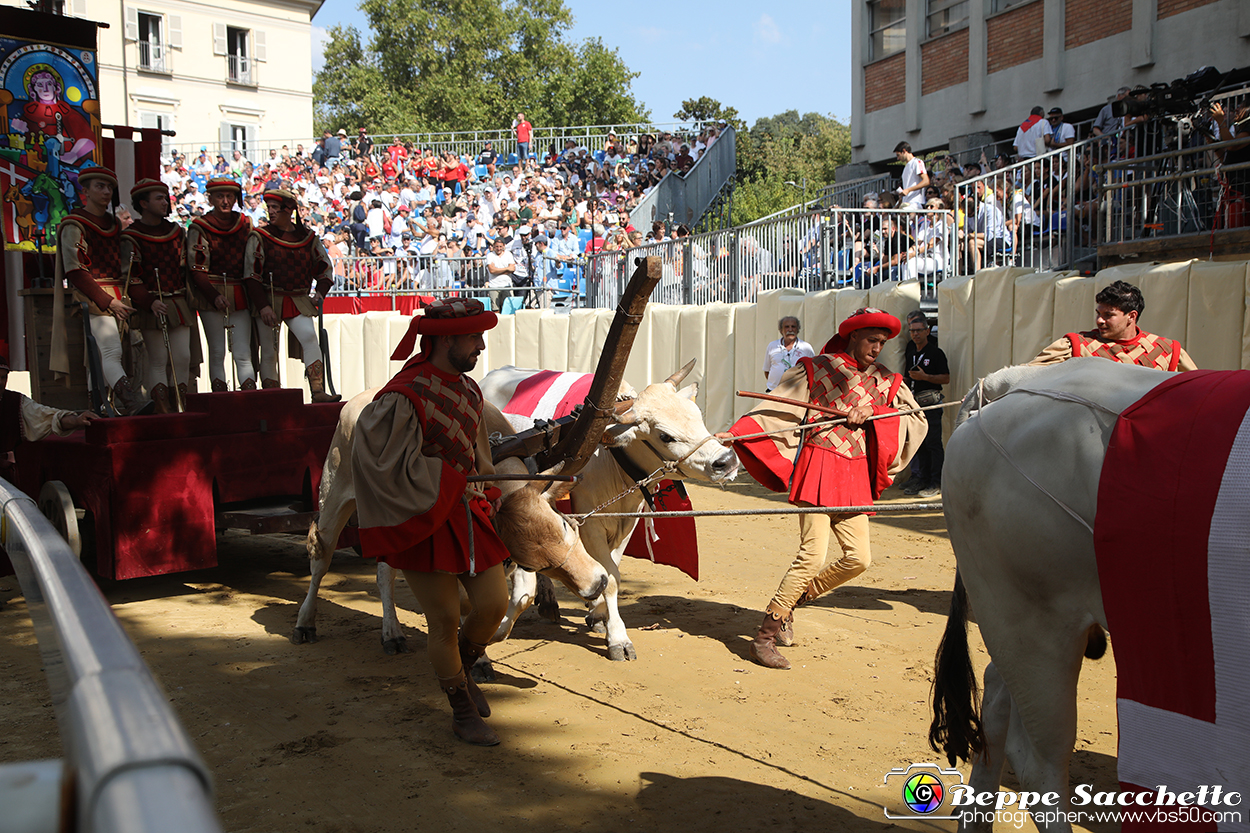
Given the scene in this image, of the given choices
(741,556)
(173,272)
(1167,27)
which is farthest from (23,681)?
(1167,27)

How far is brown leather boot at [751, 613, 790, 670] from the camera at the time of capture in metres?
5.89

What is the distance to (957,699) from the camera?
4008mm

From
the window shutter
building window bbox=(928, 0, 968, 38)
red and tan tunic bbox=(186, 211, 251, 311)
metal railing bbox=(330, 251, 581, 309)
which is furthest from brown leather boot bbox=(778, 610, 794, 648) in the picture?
the window shutter

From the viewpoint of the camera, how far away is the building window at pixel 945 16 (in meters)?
19.2

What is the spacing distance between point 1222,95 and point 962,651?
8.94m

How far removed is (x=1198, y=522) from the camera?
9.37ft

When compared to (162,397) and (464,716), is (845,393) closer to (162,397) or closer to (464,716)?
(464,716)

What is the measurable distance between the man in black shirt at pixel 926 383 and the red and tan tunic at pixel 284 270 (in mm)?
6413

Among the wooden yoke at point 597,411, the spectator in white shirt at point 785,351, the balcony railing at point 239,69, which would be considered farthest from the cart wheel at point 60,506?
the balcony railing at point 239,69

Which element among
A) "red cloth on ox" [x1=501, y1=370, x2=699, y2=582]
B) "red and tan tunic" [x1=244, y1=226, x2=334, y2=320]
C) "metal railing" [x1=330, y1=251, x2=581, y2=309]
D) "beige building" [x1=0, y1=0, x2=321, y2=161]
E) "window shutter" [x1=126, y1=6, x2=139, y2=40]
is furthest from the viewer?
"window shutter" [x1=126, y1=6, x2=139, y2=40]

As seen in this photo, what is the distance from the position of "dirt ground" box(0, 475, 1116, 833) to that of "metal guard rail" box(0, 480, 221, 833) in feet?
10.4

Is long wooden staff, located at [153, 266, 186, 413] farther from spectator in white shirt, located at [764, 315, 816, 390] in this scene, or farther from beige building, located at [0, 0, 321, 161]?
beige building, located at [0, 0, 321, 161]

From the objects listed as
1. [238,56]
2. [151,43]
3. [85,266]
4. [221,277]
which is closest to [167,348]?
[221,277]

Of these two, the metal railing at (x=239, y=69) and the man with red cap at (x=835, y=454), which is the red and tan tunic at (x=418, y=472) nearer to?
the man with red cap at (x=835, y=454)
